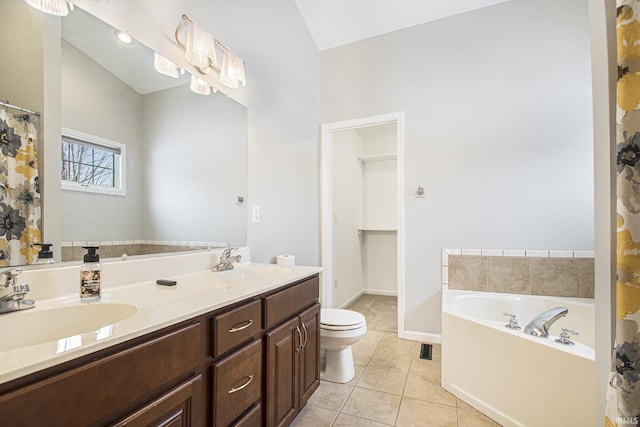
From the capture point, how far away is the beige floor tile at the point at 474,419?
154 cm

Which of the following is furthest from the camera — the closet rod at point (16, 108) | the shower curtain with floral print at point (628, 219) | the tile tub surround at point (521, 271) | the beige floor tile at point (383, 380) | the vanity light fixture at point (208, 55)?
the tile tub surround at point (521, 271)

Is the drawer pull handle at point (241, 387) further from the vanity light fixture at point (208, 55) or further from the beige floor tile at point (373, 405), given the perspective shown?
the vanity light fixture at point (208, 55)

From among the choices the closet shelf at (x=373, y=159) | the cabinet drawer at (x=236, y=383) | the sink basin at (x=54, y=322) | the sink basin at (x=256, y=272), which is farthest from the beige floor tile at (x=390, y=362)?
the closet shelf at (x=373, y=159)

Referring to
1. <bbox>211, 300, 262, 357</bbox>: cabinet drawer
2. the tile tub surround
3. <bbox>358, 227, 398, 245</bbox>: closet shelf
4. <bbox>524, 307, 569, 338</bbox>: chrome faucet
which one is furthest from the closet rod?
<bbox>358, 227, 398, 245</bbox>: closet shelf

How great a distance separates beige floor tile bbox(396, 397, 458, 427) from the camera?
1.55m

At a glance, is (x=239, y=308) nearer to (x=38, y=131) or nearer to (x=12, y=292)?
(x=12, y=292)

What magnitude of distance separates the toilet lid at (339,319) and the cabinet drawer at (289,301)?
36cm

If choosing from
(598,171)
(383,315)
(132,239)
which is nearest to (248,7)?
(132,239)

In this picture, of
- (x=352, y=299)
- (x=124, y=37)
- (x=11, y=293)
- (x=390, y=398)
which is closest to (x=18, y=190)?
(x=11, y=293)

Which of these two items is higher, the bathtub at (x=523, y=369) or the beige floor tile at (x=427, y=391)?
the bathtub at (x=523, y=369)

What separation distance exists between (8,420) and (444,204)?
2.74m

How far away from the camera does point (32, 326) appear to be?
787 millimetres

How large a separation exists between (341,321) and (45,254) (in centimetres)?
159

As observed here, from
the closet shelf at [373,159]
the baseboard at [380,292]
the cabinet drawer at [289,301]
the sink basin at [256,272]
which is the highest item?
the closet shelf at [373,159]
